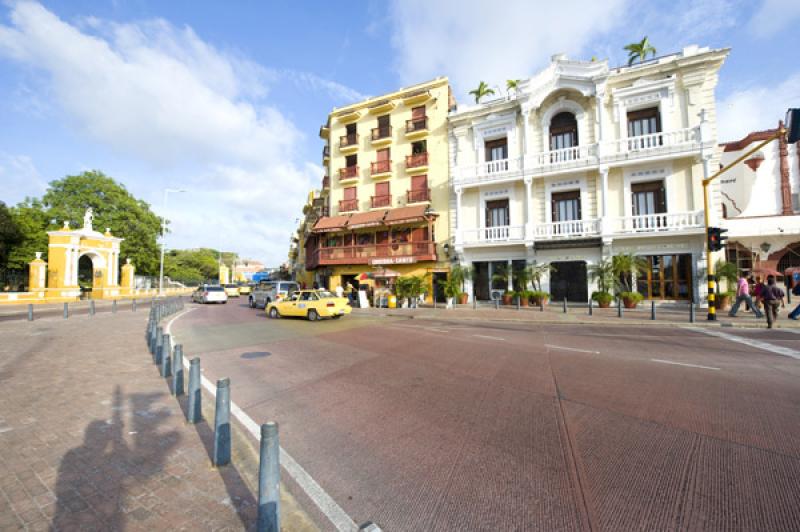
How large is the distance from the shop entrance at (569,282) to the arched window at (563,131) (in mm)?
7430

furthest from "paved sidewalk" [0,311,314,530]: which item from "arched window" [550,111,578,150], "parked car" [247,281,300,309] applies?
"arched window" [550,111,578,150]

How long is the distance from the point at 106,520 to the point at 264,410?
226 cm

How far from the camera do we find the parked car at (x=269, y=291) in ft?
75.4

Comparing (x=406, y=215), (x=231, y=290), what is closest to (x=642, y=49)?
(x=406, y=215)

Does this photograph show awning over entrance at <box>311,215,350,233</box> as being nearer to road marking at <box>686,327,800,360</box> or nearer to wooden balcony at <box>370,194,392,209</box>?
wooden balcony at <box>370,194,392,209</box>

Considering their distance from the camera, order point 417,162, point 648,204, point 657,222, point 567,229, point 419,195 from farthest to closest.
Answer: point 417,162 → point 419,195 → point 567,229 → point 648,204 → point 657,222

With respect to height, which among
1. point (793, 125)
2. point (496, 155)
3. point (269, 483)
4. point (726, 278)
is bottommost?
point (269, 483)

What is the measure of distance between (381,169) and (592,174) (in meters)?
14.6

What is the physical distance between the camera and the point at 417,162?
2458 cm

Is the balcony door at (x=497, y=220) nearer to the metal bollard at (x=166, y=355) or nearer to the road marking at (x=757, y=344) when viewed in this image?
the road marking at (x=757, y=344)

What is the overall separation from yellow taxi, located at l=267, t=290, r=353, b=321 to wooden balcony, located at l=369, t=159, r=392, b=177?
12.9 metres

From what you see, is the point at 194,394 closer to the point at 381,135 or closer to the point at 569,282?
the point at 569,282

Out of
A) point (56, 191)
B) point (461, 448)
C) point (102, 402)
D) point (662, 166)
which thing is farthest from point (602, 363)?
point (56, 191)

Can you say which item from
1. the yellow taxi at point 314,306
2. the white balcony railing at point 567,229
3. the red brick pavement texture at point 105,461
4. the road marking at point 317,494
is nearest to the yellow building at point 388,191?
the white balcony railing at point 567,229
